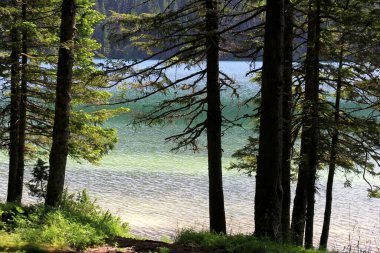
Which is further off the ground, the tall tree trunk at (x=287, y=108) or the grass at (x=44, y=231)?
the tall tree trunk at (x=287, y=108)

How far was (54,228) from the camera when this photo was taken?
670cm

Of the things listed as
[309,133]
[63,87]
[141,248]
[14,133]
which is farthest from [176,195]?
[141,248]

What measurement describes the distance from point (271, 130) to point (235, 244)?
6.48 feet

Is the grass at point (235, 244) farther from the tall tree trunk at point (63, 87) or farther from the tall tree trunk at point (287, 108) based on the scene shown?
the tall tree trunk at point (63, 87)

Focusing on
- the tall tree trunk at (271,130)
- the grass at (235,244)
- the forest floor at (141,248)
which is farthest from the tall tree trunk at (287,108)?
the forest floor at (141,248)

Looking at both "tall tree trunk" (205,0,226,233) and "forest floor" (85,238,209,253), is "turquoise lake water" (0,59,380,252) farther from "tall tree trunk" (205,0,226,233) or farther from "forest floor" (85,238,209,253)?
"forest floor" (85,238,209,253)

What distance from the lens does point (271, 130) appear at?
25.5 ft

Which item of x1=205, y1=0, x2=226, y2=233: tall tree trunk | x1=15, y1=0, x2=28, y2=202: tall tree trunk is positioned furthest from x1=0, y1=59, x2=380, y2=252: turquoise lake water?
x1=15, y1=0, x2=28, y2=202: tall tree trunk

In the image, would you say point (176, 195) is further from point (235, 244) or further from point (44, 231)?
point (44, 231)

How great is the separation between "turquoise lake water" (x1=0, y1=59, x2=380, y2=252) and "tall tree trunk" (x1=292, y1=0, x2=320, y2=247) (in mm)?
1781

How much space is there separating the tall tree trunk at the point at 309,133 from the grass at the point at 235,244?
12.5 feet

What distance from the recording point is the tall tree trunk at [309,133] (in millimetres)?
10430

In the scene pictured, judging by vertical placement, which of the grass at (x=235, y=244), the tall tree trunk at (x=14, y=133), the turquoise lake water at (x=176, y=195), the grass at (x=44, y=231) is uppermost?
the tall tree trunk at (x=14, y=133)

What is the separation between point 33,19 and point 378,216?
53.4ft
